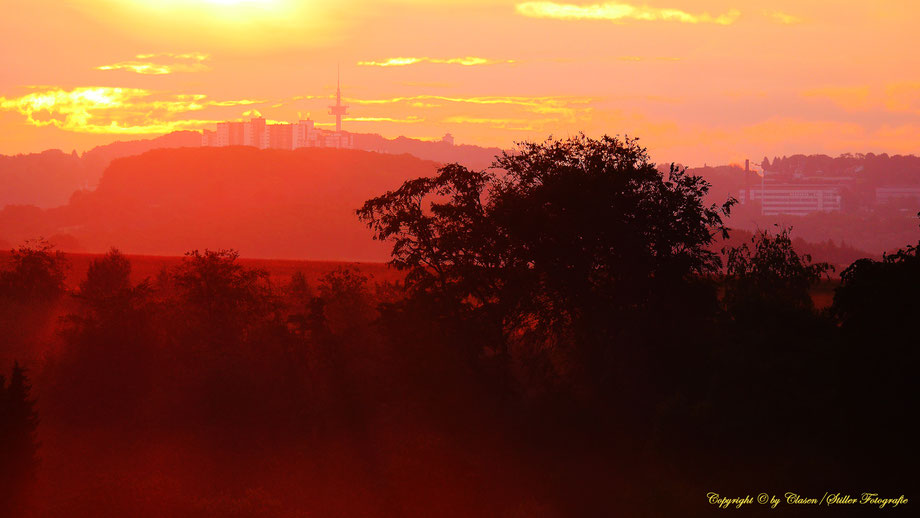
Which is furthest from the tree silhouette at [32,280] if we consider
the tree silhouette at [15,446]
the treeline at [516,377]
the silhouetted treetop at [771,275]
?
the silhouetted treetop at [771,275]

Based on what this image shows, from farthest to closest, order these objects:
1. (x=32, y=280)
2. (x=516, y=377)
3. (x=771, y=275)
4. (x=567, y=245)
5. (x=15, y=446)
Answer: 1. (x=32, y=280)
2. (x=771, y=275)
3. (x=516, y=377)
4. (x=567, y=245)
5. (x=15, y=446)

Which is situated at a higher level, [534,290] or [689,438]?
[534,290]

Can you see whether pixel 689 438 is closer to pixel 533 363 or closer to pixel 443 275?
pixel 533 363

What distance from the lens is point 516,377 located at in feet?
134

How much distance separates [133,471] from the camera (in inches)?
1438

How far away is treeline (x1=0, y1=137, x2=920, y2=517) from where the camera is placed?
3309 centimetres

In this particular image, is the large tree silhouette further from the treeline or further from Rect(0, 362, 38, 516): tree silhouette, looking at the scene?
Rect(0, 362, 38, 516): tree silhouette

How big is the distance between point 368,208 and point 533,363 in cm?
952

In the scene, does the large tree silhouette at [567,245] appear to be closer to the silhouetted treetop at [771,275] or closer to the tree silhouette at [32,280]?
the silhouetted treetop at [771,275]

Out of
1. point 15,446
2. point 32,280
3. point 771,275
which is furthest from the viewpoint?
point 32,280

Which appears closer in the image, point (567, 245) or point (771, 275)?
point (567, 245)

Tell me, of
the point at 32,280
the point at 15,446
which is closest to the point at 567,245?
the point at 15,446

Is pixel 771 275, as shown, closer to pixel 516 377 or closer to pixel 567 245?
pixel 567 245

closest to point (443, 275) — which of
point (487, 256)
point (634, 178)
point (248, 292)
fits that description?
point (487, 256)
